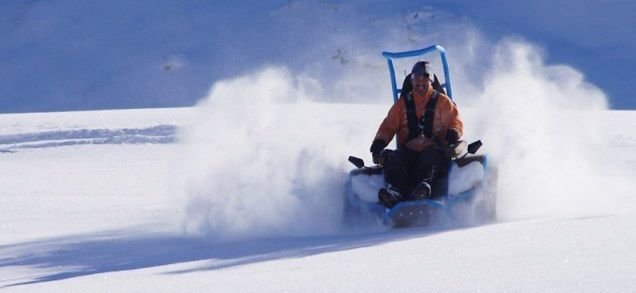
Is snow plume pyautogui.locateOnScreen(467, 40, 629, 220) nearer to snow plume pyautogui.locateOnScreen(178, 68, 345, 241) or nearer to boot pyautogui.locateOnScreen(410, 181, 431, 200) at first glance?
boot pyautogui.locateOnScreen(410, 181, 431, 200)

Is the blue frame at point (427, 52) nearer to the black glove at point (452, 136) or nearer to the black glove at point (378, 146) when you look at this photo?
the black glove at point (378, 146)

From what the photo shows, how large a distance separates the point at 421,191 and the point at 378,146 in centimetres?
126

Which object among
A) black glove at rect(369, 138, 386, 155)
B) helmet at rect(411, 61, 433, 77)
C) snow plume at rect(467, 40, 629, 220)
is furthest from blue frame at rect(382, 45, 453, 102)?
black glove at rect(369, 138, 386, 155)

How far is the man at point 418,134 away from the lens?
10406 millimetres

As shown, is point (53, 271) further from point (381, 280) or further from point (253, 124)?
point (253, 124)

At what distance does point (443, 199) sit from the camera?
10.1 metres

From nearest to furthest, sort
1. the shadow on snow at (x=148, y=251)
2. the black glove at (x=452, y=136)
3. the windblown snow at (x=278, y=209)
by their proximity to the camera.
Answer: the windblown snow at (x=278, y=209), the shadow on snow at (x=148, y=251), the black glove at (x=452, y=136)

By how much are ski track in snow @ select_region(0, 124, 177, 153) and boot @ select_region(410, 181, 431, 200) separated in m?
8.42

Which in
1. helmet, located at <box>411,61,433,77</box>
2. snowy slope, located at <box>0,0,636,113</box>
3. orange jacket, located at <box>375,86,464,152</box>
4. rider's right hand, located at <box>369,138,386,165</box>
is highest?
snowy slope, located at <box>0,0,636,113</box>

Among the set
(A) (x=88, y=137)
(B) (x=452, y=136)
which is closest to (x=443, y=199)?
(B) (x=452, y=136)

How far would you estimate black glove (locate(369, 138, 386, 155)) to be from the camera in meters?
10.9

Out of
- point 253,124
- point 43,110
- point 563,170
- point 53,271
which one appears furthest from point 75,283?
point 43,110

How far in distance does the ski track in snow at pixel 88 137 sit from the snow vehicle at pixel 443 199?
24.9ft

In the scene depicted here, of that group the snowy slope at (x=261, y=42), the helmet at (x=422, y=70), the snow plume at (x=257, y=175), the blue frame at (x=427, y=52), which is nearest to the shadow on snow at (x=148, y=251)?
the snow plume at (x=257, y=175)
